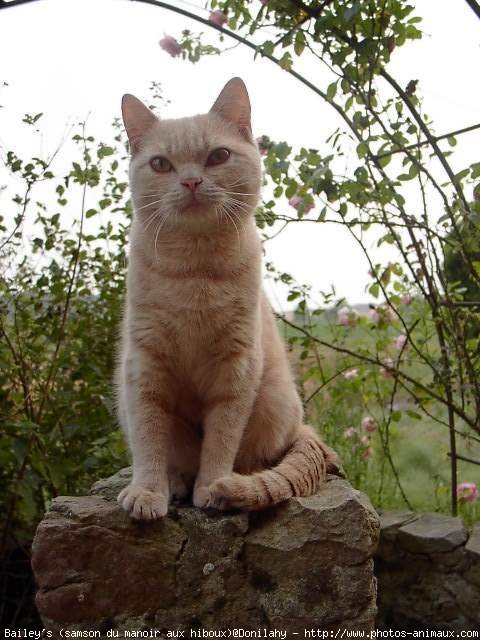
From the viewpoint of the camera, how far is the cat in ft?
6.48

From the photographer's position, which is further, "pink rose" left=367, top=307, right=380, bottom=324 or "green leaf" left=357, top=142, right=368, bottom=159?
"pink rose" left=367, top=307, right=380, bottom=324

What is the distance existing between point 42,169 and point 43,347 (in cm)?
85

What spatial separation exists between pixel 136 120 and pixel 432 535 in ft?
6.97

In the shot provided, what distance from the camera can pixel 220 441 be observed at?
1.98 metres

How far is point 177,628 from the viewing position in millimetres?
1848

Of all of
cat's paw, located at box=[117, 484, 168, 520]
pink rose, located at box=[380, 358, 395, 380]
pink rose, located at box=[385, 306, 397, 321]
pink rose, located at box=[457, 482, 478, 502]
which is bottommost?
pink rose, located at box=[457, 482, 478, 502]

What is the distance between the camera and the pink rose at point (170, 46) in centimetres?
298

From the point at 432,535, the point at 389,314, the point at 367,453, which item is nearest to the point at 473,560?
the point at 432,535

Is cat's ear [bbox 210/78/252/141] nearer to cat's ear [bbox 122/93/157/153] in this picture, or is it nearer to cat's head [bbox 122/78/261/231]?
cat's head [bbox 122/78/261/231]

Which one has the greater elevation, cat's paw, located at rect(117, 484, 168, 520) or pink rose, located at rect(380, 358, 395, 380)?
pink rose, located at rect(380, 358, 395, 380)

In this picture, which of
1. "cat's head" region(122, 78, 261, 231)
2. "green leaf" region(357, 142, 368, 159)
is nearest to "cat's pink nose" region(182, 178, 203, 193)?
"cat's head" region(122, 78, 261, 231)

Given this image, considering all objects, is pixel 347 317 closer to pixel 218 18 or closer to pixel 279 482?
pixel 218 18

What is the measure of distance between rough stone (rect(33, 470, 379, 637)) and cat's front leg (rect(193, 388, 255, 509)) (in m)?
0.08

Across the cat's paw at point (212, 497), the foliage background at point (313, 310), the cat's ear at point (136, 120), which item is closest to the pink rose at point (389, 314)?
the foliage background at point (313, 310)
